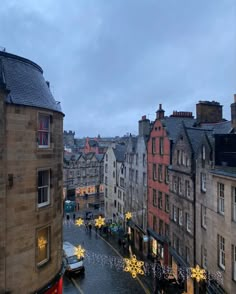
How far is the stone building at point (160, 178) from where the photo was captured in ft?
101

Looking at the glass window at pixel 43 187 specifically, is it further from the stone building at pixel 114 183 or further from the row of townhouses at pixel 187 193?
the stone building at pixel 114 183

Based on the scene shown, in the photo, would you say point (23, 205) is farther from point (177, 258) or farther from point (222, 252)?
point (177, 258)

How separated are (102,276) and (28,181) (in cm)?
1978

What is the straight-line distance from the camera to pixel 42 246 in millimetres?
14586

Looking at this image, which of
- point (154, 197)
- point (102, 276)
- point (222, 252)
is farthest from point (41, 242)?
point (154, 197)

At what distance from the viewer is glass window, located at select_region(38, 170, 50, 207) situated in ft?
47.4

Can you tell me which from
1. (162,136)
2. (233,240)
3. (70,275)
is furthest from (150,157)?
(233,240)

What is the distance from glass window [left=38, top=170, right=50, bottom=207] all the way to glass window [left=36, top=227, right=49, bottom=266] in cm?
142

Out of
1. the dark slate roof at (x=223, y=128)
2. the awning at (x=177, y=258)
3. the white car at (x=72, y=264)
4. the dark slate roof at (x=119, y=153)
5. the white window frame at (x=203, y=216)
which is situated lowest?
the white car at (x=72, y=264)

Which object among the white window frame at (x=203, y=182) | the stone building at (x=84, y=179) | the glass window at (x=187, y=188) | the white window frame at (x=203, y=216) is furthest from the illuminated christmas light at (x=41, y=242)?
the stone building at (x=84, y=179)

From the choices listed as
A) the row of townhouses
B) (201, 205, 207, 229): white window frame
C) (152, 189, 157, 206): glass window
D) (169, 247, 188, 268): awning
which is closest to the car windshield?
the row of townhouses

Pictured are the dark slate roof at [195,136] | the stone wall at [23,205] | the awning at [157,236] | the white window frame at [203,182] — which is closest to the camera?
the stone wall at [23,205]

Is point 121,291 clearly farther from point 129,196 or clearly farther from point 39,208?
point 129,196

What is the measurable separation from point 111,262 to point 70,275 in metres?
4.98
